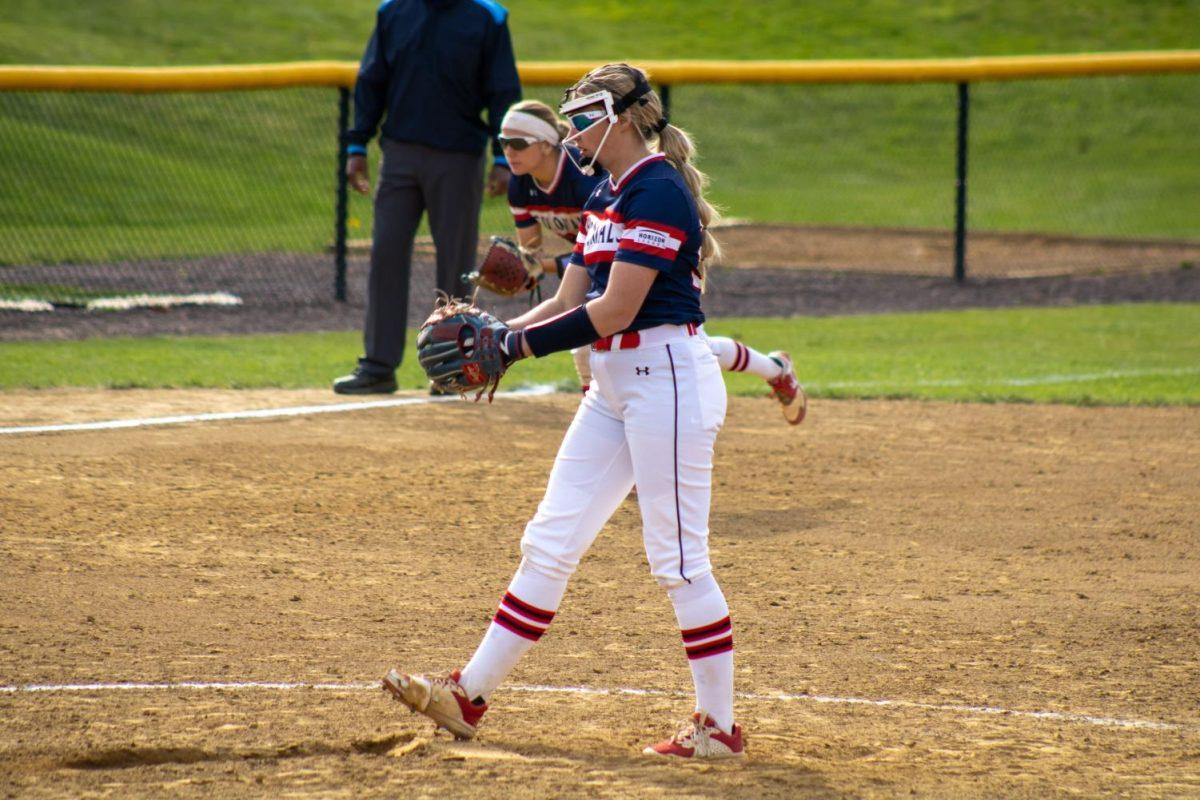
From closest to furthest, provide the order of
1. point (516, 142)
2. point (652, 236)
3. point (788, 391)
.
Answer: point (652, 236), point (788, 391), point (516, 142)

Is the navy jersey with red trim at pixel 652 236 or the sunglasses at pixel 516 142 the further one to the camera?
the sunglasses at pixel 516 142

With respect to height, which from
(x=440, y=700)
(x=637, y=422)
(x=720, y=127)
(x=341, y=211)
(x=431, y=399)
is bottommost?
(x=431, y=399)

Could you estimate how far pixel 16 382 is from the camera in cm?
938

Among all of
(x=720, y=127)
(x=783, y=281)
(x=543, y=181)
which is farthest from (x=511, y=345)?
(x=720, y=127)

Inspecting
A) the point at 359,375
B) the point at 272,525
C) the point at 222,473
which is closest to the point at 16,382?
the point at 359,375

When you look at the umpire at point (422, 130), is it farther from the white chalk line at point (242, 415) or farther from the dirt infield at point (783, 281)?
the dirt infield at point (783, 281)

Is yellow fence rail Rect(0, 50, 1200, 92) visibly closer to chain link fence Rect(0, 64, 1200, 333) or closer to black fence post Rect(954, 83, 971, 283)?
black fence post Rect(954, 83, 971, 283)

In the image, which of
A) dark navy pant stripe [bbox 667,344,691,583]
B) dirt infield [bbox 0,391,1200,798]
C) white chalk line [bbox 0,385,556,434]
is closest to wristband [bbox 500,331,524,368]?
dark navy pant stripe [bbox 667,344,691,583]

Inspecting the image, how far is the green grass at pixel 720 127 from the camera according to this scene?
18328mm

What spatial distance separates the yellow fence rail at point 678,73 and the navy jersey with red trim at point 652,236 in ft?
30.4

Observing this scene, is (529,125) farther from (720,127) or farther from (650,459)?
(720,127)

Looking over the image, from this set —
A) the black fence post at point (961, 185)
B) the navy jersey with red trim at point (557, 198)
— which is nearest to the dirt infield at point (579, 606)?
the navy jersey with red trim at point (557, 198)

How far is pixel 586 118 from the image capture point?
13.5ft

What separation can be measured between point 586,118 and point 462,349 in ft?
2.31
